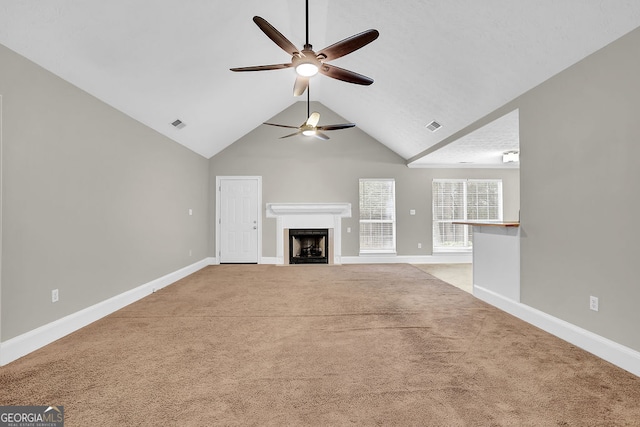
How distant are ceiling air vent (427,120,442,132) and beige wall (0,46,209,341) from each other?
450 centimetres

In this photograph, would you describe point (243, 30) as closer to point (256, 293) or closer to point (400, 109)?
point (400, 109)

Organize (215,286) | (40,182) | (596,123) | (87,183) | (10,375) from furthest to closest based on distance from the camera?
(215,286), (87,183), (40,182), (596,123), (10,375)

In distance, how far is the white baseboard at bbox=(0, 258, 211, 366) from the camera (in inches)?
90.0

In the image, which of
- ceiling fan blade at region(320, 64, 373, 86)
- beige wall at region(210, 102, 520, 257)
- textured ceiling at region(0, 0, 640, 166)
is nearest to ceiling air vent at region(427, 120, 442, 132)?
textured ceiling at region(0, 0, 640, 166)

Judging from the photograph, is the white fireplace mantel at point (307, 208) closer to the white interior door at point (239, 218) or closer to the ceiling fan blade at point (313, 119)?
the white interior door at point (239, 218)

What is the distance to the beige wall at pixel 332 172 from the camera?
22.8 ft

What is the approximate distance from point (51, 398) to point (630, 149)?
169 inches

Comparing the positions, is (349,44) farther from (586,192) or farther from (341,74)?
(586,192)

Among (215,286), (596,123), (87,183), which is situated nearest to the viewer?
(596,123)

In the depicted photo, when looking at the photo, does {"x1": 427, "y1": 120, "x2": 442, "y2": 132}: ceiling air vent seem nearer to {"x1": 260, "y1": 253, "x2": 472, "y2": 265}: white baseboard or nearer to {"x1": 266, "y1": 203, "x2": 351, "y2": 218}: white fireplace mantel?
{"x1": 266, "y1": 203, "x2": 351, "y2": 218}: white fireplace mantel

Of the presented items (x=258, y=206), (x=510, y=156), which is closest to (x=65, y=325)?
(x=258, y=206)

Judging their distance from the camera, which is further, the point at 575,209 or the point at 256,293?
the point at 256,293

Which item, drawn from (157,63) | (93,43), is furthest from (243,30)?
(93,43)

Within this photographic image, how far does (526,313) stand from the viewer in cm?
314
